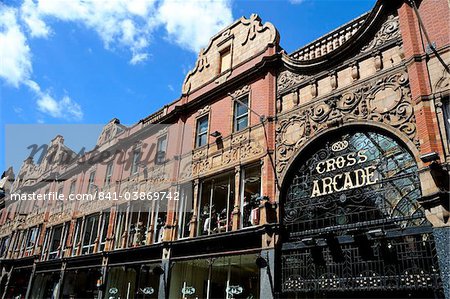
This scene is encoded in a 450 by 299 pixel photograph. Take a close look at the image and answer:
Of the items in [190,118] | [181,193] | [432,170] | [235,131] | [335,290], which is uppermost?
[190,118]

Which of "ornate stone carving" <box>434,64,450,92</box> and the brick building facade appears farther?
"ornate stone carving" <box>434,64,450,92</box>

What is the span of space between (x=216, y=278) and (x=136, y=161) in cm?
989

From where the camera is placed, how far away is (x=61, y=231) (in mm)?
26703

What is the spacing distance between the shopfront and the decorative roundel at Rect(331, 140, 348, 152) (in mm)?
4694

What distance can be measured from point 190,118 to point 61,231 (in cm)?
1448

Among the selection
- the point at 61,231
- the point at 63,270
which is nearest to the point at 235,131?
the point at 63,270

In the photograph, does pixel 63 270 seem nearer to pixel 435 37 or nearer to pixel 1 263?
pixel 1 263

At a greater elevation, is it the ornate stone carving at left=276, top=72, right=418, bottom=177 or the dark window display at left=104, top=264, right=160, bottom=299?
the ornate stone carving at left=276, top=72, right=418, bottom=177

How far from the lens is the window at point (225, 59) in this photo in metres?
18.9

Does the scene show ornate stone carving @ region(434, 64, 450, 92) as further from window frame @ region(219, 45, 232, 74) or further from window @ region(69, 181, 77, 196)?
window @ region(69, 181, 77, 196)

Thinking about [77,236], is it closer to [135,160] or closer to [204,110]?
[135,160]

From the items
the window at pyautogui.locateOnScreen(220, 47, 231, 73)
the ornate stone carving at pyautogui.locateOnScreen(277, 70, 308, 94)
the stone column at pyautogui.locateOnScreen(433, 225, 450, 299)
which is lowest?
the stone column at pyautogui.locateOnScreen(433, 225, 450, 299)

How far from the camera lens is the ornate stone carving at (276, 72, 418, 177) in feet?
36.4

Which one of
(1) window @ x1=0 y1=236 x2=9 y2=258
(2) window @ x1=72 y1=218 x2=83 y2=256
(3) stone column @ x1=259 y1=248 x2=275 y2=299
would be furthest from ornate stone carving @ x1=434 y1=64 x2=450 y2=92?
(1) window @ x1=0 y1=236 x2=9 y2=258
